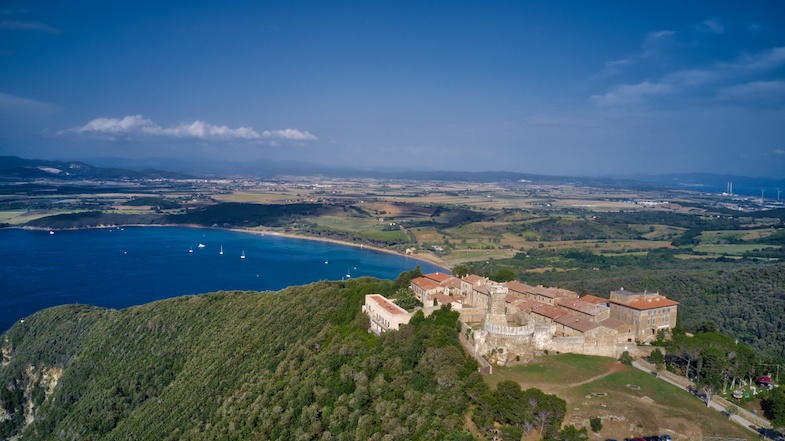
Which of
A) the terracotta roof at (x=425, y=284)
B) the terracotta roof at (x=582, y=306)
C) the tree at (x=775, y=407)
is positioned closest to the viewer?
the tree at (x=775, y=407)

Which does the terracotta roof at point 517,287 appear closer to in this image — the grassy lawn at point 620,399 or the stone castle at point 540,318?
the stone castle at point 540,318

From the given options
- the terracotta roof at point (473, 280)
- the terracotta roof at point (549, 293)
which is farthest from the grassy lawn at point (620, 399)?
the terracotta roof at point (473, 280)

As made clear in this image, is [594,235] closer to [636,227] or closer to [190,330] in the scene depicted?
[636,227]

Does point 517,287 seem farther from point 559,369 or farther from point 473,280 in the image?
point 559,369

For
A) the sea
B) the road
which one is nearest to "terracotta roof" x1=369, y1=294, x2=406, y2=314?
the road

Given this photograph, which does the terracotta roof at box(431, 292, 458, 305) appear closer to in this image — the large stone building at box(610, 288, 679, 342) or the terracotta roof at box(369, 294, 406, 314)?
the terracotta roof at box(369, 294, 406, 314)

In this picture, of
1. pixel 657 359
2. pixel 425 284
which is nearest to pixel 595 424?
pixel 657 359
